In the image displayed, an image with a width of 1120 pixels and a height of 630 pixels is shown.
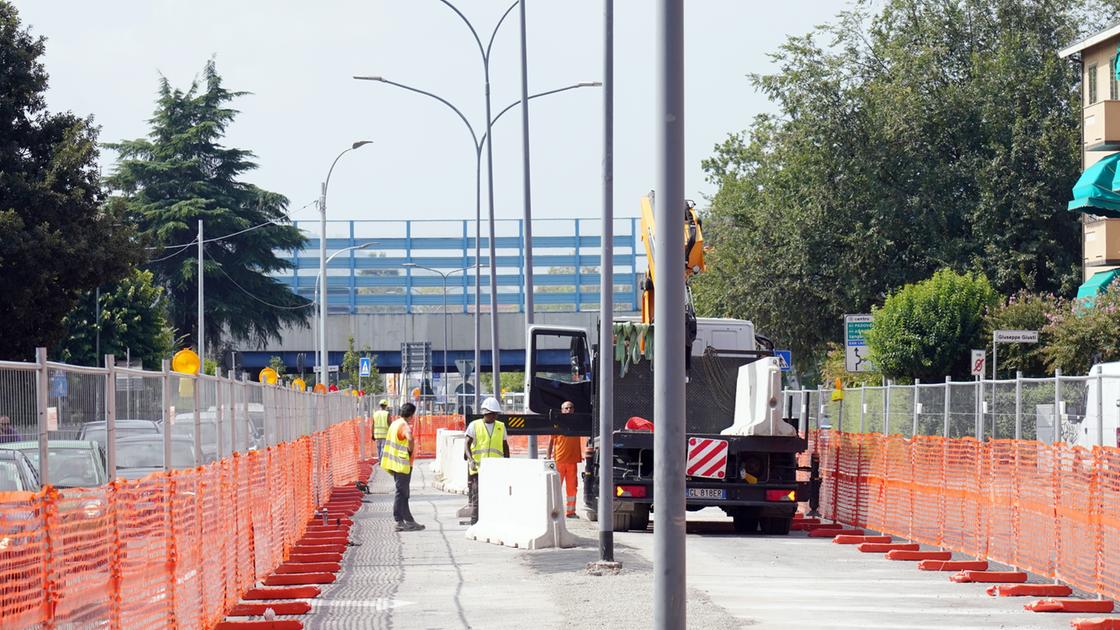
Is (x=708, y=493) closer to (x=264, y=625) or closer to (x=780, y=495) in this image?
(x=780, y=495)

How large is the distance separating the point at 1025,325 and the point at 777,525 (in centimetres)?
2750

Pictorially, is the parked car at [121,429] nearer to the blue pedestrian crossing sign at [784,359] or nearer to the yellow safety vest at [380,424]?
the blue pedestrian crossing sign at [784,359]

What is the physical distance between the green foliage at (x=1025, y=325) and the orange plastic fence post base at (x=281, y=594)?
33.7 meters

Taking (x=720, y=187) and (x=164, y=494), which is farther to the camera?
(x=720, y=187)

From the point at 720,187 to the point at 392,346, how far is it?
30463 mm

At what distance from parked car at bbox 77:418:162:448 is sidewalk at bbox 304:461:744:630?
1934 millimetres

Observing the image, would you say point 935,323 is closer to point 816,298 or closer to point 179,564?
point 816,298

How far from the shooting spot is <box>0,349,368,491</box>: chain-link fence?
329 inches

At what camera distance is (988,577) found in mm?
16141

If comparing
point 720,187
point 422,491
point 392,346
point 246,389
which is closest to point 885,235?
point 720,187

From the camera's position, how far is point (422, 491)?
3334cm

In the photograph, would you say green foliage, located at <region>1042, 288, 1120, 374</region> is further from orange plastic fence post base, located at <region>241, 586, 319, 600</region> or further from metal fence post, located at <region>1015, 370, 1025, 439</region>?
orange plastic fence post base, located at <region>241, 586, 319, 600</region>

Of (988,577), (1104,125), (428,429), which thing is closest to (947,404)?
(988,577)

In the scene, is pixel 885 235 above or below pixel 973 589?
above
